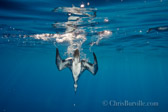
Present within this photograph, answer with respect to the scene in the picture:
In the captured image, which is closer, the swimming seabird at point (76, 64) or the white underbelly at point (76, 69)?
the white underbelly at point (76, 69)

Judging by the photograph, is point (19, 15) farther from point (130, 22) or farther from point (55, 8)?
point (130, 22)

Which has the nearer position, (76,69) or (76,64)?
(76,69)

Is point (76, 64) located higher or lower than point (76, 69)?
higher

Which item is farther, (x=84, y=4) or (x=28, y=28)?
(x=28, y=28)

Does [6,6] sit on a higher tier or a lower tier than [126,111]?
higher

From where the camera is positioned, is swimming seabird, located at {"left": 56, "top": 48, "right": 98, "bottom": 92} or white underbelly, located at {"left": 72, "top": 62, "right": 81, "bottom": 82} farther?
swimming seabird, located at {"left": 56, "top": 48, "right": 98, "bottom": 92}

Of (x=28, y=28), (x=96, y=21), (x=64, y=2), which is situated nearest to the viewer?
(x=64, y=2)

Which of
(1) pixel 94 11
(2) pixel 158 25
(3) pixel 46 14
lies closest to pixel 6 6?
(3) pixel 46 14

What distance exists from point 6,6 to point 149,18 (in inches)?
422

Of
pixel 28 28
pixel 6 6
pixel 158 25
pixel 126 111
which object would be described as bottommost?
pixel 126 111

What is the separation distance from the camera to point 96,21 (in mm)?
13109

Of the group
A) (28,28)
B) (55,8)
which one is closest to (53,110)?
(28,28)

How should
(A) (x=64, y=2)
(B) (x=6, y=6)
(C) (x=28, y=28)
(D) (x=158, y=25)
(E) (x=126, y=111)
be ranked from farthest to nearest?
(E) (x=126, y=111)
(C) (x=28, y=28)
(D) (x=158, y=25)
(B) (x=6, y=6)
(A) (x=64, y=2)

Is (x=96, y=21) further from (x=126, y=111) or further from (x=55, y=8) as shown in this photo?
(x=126, y=111)
